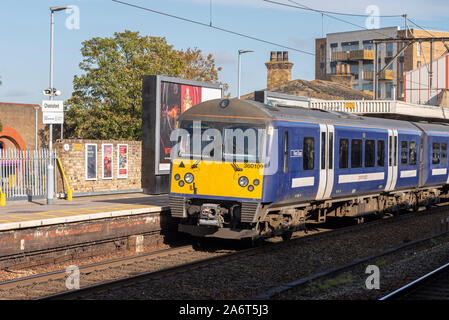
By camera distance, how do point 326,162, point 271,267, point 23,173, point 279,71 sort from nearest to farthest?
point 271,267 < point 326,162 < point 23,173 < point 279,71

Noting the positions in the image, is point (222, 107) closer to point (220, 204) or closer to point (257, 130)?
point (257, 130)

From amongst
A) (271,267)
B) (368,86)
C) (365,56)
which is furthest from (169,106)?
(368,86)

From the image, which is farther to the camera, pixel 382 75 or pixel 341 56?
pixel 341 56

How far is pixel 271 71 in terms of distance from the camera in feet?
167

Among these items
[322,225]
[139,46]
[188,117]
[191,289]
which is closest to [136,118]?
[139,46]

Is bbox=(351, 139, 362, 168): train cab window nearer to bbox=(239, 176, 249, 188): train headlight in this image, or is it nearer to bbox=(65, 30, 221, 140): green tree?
bbox=(239, 176, 249, 188): train headlight

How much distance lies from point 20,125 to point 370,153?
3445 cm

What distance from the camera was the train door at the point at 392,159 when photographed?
18953 mm

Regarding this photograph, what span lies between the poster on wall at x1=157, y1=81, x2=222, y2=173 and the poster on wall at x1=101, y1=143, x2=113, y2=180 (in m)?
2.09

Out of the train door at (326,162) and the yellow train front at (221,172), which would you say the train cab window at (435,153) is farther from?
the yellow train front at (221,172)

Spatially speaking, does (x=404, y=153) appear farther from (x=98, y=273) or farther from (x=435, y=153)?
(x=98, y=273)

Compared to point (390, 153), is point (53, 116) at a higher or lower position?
higher

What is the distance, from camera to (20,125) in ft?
151
